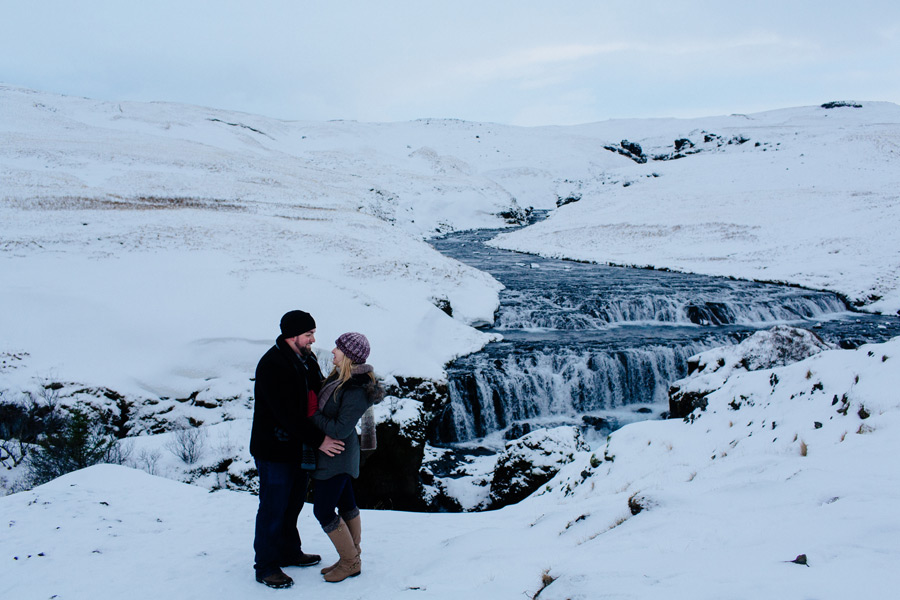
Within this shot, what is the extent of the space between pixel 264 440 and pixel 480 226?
5375 cm

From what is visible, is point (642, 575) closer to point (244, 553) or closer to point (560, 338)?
point (244, 553)

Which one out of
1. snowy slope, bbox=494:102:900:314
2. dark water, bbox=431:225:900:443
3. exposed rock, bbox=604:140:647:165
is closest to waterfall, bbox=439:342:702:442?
dark water, bbox=431:225:900:443

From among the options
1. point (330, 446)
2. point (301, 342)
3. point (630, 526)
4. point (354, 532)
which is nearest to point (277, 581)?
point (354, 532)

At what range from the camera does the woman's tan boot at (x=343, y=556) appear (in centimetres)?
501

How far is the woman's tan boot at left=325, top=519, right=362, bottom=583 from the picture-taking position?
501 centimetres

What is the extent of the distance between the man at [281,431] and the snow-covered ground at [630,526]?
18.1 inches

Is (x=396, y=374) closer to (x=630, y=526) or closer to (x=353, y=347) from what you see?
(x=353, y=347)

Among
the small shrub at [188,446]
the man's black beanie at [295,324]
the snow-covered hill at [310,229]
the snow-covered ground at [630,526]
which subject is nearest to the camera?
the snow-covered ground at [630,526]

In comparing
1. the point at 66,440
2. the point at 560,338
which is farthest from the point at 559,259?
the point at 66,440

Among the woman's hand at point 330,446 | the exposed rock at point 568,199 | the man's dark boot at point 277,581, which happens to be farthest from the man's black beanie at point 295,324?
the exposed rock at point 568,199

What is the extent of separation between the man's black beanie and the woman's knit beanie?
0.36 metres

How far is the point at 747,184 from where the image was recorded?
168ft

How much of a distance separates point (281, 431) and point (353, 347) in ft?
3.43

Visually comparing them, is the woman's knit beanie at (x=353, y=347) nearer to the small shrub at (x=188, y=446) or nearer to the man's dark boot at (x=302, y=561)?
the man's dark boot at (x=302, y=561)
